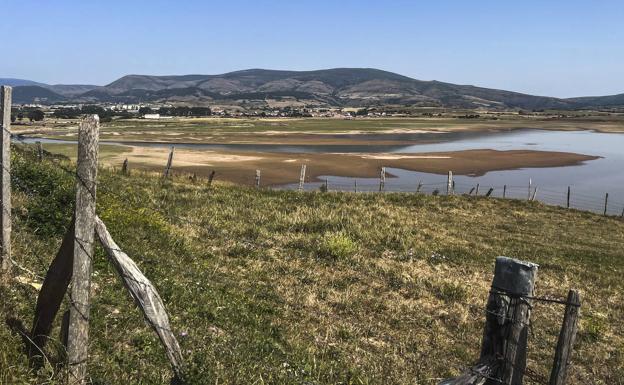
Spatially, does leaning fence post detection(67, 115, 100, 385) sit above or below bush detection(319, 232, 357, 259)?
above

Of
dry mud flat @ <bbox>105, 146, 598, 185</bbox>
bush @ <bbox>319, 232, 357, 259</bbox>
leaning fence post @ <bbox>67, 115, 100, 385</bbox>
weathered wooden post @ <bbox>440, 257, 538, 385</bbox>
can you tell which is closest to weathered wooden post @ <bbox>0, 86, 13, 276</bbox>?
leaning fence post @ <bbox>67, 115, 100, 385</bbox>

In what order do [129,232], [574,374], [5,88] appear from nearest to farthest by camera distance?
[5,88]
[574,374]
[129,232]

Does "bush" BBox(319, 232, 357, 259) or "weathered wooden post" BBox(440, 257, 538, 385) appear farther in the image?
"bush" BBox(319, 232, 357, 259)

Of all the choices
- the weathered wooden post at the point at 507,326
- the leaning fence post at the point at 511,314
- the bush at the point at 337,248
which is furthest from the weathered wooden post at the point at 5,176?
the bush at the point at 337,248

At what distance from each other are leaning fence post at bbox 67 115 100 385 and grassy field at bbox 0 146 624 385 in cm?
32

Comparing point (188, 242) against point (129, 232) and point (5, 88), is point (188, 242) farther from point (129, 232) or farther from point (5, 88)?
point (5, 88)

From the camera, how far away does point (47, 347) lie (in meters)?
4.77

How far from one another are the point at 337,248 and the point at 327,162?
160ft

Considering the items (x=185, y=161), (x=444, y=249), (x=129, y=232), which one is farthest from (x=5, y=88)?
(x=185, y=161)

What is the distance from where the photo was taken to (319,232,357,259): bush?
45.8ft

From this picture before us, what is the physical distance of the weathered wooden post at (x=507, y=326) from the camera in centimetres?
400

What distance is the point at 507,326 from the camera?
409 cm

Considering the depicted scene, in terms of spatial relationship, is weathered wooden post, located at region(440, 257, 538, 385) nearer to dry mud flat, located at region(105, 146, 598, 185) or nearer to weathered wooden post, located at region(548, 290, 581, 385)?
weathered wooden post, located at region(548, 290, 581, 385)

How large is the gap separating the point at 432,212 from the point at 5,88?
20.5 m
